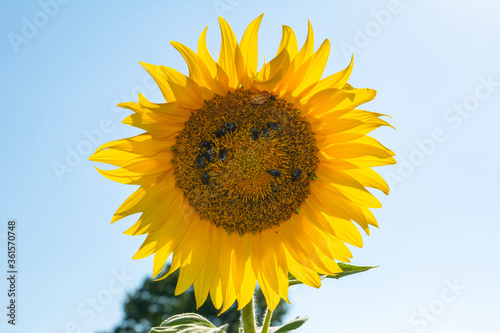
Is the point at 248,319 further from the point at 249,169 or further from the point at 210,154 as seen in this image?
the point at 210,154

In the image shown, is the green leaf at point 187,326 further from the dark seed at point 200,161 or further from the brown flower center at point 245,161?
the dark seed at point 200,161

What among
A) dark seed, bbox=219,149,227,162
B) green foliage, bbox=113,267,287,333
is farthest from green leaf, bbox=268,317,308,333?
green foliage, bbox=113,267,287,333

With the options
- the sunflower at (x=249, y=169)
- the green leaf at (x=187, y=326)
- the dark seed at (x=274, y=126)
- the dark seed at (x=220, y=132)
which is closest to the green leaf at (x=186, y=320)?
the green leaf at (x=187, y=326)

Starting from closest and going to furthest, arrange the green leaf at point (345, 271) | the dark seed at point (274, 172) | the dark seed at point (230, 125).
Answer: the green leaf at point (345, 271) < the dark seed at point (230, 125) < the dark seed at point (274, 172)

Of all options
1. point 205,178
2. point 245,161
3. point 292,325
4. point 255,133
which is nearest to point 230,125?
point 255,133

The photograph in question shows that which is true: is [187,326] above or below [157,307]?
above

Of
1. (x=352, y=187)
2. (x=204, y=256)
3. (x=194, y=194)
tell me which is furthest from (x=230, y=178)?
(x=352, y=187)

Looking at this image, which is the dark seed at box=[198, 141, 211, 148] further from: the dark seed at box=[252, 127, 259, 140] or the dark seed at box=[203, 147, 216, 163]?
the dark seed at box=[252, 127, 259, 140]

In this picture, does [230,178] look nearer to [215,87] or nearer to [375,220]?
[215,87]
